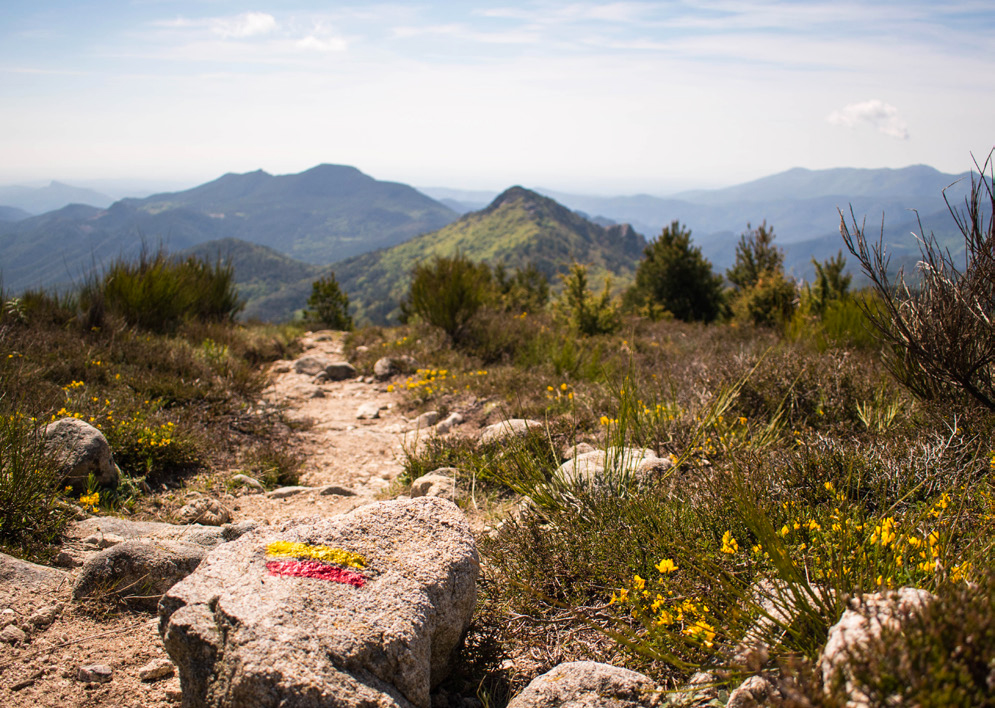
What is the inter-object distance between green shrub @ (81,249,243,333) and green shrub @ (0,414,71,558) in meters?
4.90

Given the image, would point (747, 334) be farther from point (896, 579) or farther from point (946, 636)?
point (946, 636)

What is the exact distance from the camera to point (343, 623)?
1.83 metres

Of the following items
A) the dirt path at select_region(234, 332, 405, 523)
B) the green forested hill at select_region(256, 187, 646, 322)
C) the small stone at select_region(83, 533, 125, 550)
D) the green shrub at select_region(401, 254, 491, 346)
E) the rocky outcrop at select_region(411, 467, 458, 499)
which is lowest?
the dirt path at select_region(234, 332, 405, 523)

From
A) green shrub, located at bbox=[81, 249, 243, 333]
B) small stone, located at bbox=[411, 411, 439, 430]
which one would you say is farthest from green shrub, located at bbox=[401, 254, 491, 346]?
green shrub, located at bbox=[81, 249, 243, 333]

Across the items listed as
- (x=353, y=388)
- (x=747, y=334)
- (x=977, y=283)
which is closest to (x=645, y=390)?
(x=977, y=283)

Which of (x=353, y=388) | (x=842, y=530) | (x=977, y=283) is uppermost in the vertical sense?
(x=977, y=283)

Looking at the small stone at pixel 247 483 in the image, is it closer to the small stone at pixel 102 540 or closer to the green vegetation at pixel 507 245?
the small stone at pixel 102 540

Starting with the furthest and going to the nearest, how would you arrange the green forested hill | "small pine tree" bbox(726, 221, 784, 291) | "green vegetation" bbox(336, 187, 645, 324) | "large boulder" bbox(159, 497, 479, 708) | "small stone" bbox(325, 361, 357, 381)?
the green forested hill, "green vegetation" bbox(336, 187, 645, 324), "small pine tree" bbox(726, 221, 784, 291), "small stone" bbox(325, 361, 357, 381), "large boulder" bbox(159, 497, 479, 708)

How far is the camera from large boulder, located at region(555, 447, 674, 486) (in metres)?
3.19

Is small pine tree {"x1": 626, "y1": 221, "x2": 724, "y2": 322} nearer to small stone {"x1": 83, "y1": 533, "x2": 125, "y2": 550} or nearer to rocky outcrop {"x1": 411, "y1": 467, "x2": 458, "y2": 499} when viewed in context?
rocky outcrop {"x1": 411, "y1": 467, "x2": 458, "y2": 499}

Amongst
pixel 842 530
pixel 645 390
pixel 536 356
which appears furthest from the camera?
pixel 536 356

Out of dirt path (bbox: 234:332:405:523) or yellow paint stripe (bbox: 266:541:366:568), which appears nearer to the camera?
yellow paint stripe (bbox: 266:541:366:568)

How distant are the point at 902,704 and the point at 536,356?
6.75 metres

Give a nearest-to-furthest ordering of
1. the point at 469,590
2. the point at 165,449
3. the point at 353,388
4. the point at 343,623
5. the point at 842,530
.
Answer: the point at 343,623 < the point at 842,530 < the point at 469,590 < the point at 165,449 < the point at 353,388
